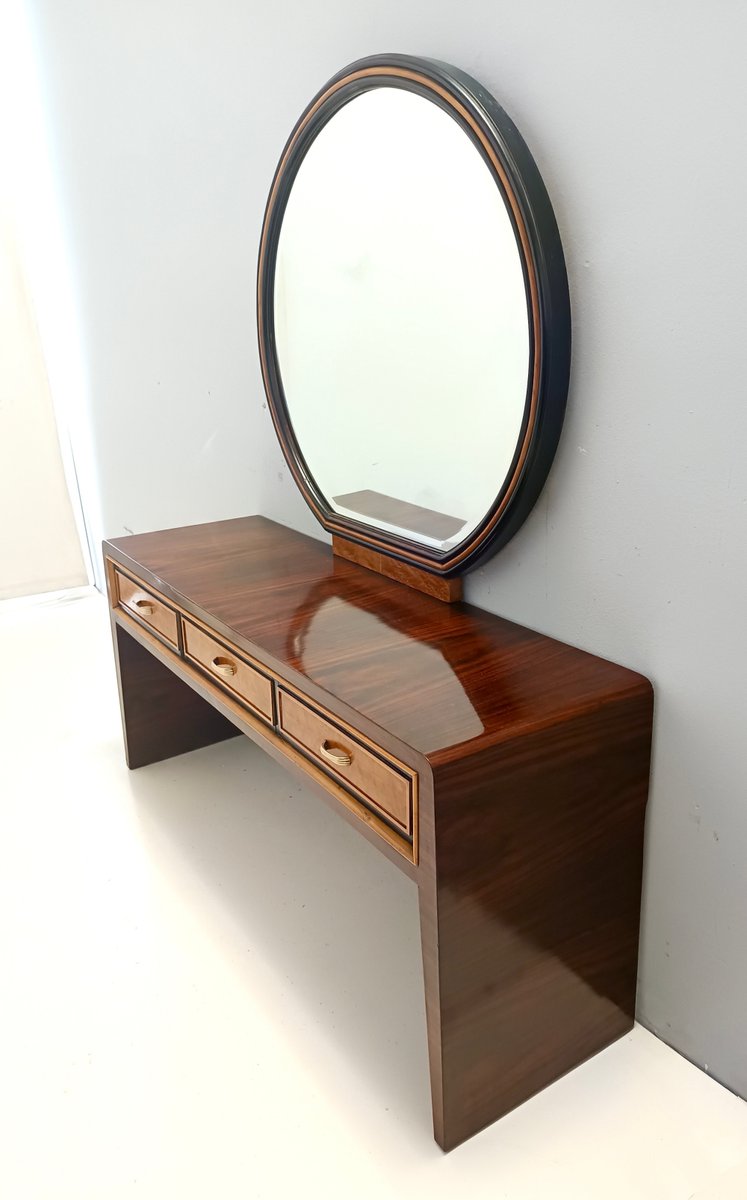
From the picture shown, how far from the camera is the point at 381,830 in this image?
120 centimetres

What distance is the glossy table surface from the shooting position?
45.2 inches

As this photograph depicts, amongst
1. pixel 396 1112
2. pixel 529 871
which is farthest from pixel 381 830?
pixel 396 1112

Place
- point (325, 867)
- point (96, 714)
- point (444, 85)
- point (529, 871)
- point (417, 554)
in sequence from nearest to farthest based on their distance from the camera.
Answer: point (529, 871) < point (444, 85) < point (417, 554) < point (325, 867) < point (96, 714)

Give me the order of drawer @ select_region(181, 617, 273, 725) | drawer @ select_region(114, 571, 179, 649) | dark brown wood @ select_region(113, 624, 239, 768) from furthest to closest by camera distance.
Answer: dark brown wood @ select_region(113, 624, 239, 768)
drawer @ select_region(114, 571, 179, 649)
drawer @ select_region(181, 617, 273, 725)

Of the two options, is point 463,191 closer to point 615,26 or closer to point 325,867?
point 615,26

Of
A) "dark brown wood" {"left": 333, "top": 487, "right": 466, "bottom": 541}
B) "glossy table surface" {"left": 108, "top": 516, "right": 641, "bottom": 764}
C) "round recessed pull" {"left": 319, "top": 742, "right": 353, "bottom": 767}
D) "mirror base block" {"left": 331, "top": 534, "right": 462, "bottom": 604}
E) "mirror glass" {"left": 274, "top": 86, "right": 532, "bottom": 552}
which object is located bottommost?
"round recessed pull" {"left": 319, "top": 742, "right": 353, "bottom": 767}

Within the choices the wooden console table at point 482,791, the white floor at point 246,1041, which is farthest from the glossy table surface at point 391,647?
the white floor at point 246,1041

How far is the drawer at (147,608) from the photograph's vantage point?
176 centimetres

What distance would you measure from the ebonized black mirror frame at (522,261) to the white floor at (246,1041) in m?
0.67

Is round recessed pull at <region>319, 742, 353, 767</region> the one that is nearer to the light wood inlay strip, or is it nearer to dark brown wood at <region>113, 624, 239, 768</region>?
the light wood inlay strip

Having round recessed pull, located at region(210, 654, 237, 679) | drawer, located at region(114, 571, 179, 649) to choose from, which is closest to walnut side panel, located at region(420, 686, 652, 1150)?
round recessed pull, located at region(210, 654, 237, 679)

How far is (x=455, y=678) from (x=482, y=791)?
0.20 metres

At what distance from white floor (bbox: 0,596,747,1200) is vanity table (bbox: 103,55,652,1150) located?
10 centimetres

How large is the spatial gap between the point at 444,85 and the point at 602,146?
10.7 inches
